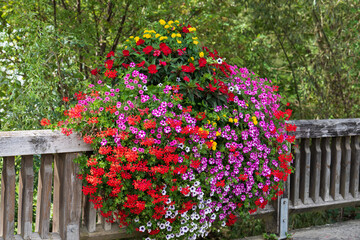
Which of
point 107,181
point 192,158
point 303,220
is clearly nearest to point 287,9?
point 303,220

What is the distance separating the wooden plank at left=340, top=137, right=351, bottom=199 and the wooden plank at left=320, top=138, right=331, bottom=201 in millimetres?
202

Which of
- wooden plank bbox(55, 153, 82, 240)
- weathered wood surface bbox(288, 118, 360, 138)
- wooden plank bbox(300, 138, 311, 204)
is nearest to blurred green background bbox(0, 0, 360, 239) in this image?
weathered wood surface bbox(288, 118, 360, 138)

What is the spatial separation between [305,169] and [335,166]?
0.39 m

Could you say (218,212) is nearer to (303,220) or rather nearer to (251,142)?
(251,142)

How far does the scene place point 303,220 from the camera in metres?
5.73

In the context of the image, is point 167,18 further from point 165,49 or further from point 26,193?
point 26,193

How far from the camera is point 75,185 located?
10.4 ft

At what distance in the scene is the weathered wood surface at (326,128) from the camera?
13.3 feet

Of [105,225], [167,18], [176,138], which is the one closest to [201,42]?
[167,18]

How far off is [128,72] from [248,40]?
3.53 m

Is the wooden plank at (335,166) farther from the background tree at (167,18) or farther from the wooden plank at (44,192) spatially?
the wooden plank at (44,192)

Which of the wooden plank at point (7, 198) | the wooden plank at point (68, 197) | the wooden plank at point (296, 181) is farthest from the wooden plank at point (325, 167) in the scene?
the wooden plank at point (7, 198)

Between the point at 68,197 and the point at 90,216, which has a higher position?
the point at 68,197

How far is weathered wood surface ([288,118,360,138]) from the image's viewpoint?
4043 millimetres
